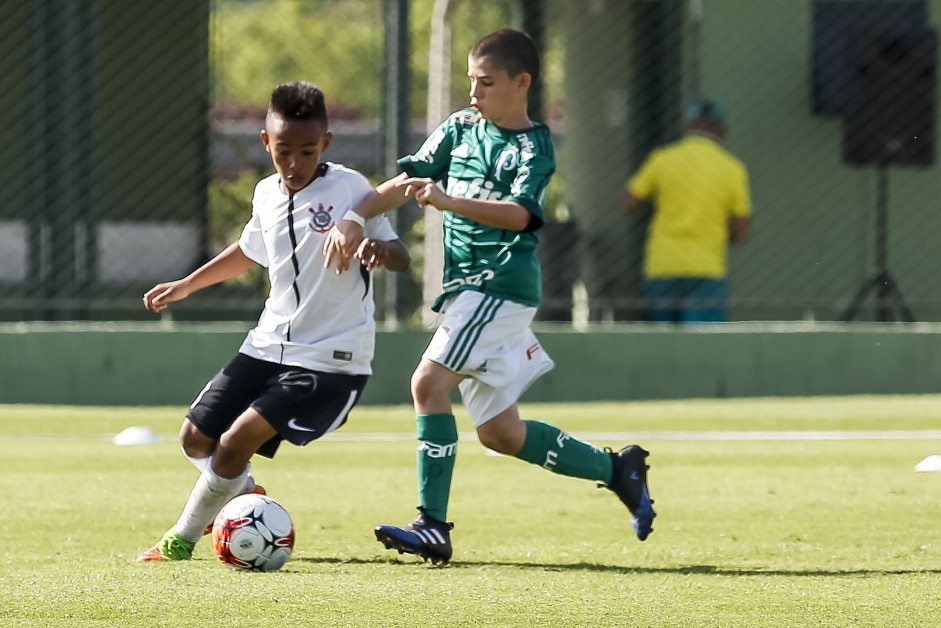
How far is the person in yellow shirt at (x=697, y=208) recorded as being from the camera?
12852 mm

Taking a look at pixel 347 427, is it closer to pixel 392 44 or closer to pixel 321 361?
pixel 392 44

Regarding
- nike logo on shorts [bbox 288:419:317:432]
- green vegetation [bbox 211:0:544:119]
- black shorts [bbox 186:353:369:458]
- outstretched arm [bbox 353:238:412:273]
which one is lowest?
nike logo on shorts [bbox 288:419:317:432]

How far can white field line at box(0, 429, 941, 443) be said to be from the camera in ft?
33.4

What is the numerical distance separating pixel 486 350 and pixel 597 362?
21.8 ft

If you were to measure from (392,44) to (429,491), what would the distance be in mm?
7053

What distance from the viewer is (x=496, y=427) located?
6172 millimetres

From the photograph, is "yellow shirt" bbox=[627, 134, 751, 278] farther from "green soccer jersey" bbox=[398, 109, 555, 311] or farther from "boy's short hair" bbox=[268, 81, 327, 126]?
"boy's short hair" bbox=[268, 81, 327, 126]

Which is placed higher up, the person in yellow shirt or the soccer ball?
the person in yellow shirt

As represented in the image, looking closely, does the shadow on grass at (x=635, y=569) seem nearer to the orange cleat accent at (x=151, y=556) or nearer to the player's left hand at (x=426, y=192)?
the orange cleat accent at (x=151, y=556)

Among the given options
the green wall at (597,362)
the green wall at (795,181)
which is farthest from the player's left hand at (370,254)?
the green wall at (795,181)

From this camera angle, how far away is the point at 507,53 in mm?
6066

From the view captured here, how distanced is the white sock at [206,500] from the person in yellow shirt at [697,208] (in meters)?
7.32

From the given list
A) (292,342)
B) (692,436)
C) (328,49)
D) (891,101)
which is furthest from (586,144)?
(328,49)

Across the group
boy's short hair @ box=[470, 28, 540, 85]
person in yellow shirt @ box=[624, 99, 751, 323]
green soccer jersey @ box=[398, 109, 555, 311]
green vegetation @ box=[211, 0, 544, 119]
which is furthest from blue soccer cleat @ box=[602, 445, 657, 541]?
green vegetation @ box=[211, 0, 544, 119]
